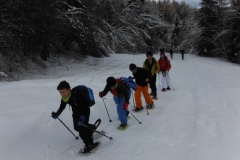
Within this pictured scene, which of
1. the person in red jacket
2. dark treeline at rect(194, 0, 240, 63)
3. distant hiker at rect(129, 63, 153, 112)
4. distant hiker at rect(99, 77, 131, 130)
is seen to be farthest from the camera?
dark treeline at rect(194, 0, 240, 63)

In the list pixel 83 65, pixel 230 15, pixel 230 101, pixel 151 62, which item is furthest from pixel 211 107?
pixel 230 15

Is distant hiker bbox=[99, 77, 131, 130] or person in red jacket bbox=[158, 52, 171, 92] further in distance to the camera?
person in red jacket bbox=[158, 52, 171, 92]

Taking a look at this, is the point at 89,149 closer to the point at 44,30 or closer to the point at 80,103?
the point at 80,103

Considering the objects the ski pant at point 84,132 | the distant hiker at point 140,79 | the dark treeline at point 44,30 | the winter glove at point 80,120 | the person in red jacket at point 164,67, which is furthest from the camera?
the dark treeline at point 44,30

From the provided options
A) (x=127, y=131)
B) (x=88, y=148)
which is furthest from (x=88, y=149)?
(x=127, y=131)

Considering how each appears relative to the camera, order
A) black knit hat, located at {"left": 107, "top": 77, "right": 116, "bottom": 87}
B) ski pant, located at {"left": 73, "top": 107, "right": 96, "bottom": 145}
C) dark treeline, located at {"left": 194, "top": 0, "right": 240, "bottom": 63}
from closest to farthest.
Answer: ski pant, located at {"left": 73, "top": 107, "right": 96, "bottom": 145} < black knit hat, located at {"left": 107, "top": 77, "right": 116, "bottom": 87} < dark treeline, located at {"left": 194, "top": 0, "right": 240, "bottom": 63}

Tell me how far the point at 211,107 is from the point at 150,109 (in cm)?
204

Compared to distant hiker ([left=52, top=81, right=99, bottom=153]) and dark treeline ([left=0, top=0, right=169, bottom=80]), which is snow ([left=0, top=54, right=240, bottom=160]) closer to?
distant hiker ([left=52, top=81, right=99, bottom=153])

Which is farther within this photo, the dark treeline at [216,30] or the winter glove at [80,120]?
the dark treeline at [216,30]

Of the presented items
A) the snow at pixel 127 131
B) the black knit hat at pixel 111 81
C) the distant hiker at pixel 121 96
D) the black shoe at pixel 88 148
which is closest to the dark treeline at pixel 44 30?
the snow at pixel 127 131

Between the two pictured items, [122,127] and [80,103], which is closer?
[80,103]

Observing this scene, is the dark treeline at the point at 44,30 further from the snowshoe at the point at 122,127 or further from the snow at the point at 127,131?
the snowshoe at the point at 122,127

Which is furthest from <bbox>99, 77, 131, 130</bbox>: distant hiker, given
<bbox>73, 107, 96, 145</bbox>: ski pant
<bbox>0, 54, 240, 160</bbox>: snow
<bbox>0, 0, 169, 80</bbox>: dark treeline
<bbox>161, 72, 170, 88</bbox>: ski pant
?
<bbox>0, 0, 169, 80</bbox>: dark treeline

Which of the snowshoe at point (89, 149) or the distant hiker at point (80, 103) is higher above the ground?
the distant hiker at point (80, 103)
